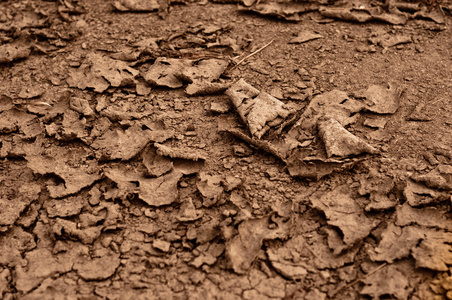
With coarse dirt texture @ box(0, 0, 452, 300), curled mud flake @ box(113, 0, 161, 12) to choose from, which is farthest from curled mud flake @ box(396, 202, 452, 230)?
curled mud flake @ box(113, 0, 161, 12)

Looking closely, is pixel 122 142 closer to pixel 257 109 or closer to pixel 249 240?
pixel 257 109

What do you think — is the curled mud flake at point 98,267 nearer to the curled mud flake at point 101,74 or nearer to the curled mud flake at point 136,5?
the curled mud flake at point 101,74

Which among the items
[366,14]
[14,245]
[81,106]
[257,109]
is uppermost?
[366,14]

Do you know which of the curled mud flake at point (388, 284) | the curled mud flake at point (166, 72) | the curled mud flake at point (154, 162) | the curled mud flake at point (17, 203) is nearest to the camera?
the curled mud flake at point (388, 284)

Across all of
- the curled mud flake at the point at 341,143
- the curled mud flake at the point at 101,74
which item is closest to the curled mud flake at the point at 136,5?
the curled mud flake at the point at 101,74

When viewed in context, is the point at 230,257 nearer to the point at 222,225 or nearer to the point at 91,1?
the point at 222,225

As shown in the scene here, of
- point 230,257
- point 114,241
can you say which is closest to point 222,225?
point 230,257

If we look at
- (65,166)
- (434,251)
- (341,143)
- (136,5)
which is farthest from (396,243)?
(136,5)

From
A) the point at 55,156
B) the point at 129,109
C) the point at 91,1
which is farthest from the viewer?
the point at 91,1
